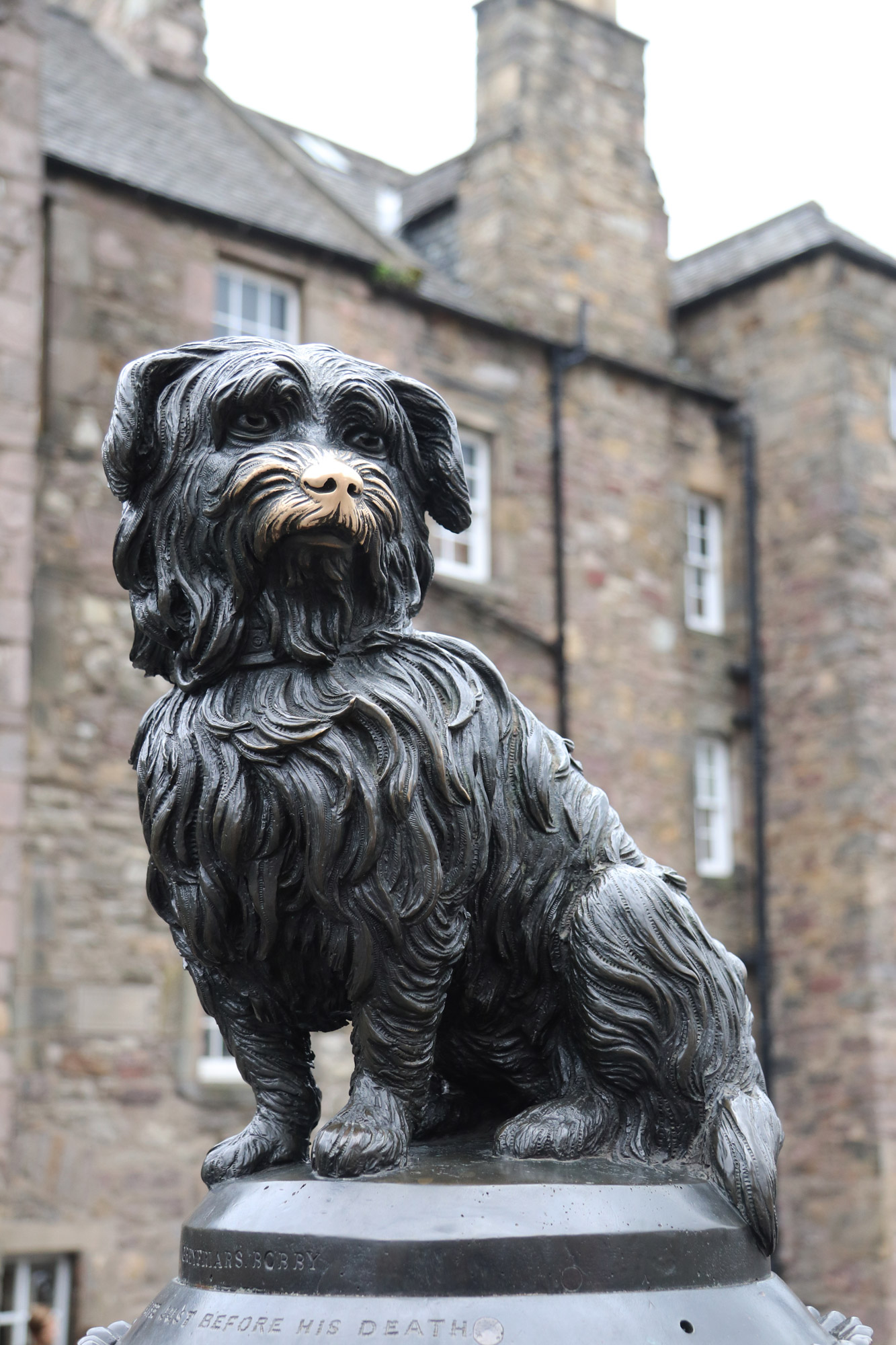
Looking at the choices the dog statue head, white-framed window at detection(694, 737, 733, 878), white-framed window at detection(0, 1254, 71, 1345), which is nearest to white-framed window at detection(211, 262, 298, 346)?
white-framed window at detection(694, 737, 733, 878)

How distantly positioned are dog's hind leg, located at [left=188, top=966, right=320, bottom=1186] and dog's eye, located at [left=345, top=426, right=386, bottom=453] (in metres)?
0.91

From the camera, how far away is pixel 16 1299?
1037cm

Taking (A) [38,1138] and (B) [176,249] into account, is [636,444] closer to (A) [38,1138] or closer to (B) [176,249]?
(B) [176,249]

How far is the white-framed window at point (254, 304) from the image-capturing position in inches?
507

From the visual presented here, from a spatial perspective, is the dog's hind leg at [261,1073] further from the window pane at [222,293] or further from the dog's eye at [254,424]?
the window pane at [222,293]

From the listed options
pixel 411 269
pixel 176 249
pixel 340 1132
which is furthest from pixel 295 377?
pixel 411 269

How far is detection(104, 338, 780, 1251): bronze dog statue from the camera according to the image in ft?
8.11

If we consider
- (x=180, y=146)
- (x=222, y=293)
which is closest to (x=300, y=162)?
(x=180, y=146)

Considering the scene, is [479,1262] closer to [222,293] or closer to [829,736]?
[222,293]

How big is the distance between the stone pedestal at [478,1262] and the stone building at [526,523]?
7.14 m

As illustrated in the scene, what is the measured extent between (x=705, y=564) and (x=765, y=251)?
3546 mm

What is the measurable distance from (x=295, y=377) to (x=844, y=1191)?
44.4 ft

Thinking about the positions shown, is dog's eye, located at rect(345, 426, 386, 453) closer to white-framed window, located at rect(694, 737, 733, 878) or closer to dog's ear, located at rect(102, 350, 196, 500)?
dog's ear, located at rect(102, 350, 196, 500)

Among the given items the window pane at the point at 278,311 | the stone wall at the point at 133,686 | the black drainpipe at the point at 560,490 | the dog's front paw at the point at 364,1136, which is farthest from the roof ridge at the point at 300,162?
the dog's front paw at the point at 364,1136
